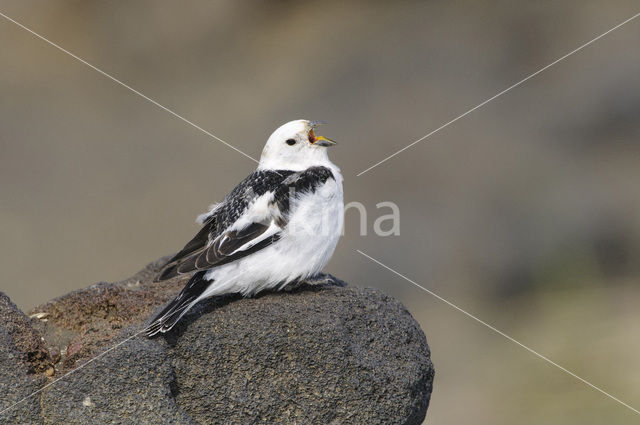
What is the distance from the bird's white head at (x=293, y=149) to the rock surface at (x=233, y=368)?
40.1 inches

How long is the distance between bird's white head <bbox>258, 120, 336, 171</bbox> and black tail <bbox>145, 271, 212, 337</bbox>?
1.19 m

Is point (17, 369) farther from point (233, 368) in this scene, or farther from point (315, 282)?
point (315, 282)

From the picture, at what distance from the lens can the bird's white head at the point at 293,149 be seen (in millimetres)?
5762

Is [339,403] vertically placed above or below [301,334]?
below

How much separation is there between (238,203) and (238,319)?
0.89m

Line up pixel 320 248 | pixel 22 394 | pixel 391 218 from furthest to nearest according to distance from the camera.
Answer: pixel 391 218 < pixel 320 248 < pixel 22 394

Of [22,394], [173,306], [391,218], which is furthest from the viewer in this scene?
[391,218]

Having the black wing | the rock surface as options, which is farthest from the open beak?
the rock surface

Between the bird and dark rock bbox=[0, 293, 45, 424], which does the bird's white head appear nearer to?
the bird

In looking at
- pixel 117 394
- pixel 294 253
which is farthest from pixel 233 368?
pixel 294 253

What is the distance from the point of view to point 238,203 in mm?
5410

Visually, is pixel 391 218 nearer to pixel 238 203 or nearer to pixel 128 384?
pixel 238 203

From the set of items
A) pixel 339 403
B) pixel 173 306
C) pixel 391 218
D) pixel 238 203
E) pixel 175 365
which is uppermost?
pixel 238 203

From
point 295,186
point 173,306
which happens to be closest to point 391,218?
point 295,186
